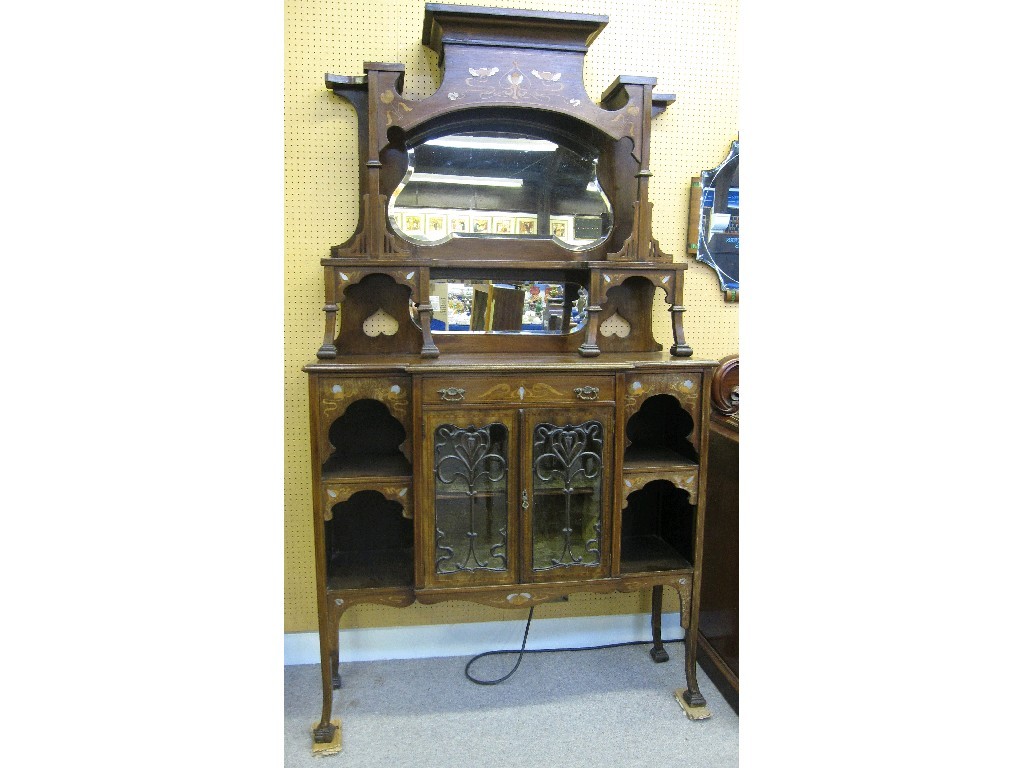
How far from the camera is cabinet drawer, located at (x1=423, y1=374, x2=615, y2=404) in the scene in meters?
1.80

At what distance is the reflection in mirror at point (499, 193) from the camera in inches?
82.0

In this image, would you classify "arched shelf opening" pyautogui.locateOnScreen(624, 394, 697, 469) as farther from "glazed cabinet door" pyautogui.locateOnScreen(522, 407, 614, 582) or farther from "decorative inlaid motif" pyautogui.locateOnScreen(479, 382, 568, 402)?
"decorative inlaid motif" pyautogui.locateOnScreen(479, 382, 568, 402)

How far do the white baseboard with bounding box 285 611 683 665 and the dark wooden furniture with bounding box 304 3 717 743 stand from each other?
0.46 feet

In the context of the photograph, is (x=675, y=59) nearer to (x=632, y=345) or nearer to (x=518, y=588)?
(x=632, y=345)

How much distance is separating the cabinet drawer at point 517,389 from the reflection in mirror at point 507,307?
0.38m

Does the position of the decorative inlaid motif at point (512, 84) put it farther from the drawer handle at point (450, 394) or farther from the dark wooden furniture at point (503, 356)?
the drawer handle at point (450, 394)

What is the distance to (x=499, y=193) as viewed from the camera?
212 centimetres

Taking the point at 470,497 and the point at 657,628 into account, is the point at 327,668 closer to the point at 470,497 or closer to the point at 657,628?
the point at 470,497

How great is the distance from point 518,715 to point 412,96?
79.6 inches

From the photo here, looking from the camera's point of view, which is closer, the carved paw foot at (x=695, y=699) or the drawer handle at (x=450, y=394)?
the drawer handle at (x=450, y=394)

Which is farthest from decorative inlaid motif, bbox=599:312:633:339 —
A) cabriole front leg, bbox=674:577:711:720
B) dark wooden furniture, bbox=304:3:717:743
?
cabriole front leg, bbox=674:577:711:720

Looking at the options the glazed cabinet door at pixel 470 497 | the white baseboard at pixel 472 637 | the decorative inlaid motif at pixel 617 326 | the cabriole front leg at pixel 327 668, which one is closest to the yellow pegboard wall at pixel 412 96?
the white baseboard at pixel 472 637

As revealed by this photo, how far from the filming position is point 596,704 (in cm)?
207
